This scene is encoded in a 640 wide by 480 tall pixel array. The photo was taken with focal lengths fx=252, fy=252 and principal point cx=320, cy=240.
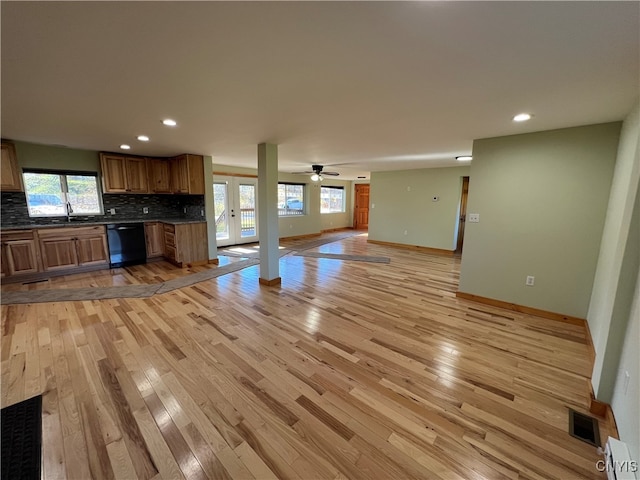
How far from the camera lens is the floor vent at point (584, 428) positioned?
156cm

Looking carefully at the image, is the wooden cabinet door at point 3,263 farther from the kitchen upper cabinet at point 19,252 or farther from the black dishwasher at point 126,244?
the black dishwasher at point 126,244

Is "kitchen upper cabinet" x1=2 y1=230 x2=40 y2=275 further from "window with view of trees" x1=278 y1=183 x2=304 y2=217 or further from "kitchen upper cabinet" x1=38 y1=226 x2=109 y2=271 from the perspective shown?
"window with view of trees" x1=278 y1=183 x2=304 y2=217

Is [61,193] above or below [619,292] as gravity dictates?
above

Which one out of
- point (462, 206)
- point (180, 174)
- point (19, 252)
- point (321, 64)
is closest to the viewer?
point (321, 64)

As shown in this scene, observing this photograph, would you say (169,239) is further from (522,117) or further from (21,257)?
(522,117)

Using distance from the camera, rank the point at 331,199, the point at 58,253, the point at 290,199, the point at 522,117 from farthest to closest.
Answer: the point at 331,199, the point at 290,199, the point at 58,253, the point at 522,117

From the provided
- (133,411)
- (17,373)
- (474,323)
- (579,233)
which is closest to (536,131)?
(579,233)

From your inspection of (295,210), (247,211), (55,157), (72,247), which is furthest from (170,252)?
(295,210)

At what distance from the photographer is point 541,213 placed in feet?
10.0

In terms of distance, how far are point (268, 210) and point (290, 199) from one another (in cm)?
475

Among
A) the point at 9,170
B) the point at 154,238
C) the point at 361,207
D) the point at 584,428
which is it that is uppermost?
the point at 9,170

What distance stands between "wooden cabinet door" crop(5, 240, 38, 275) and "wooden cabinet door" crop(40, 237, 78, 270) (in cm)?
10

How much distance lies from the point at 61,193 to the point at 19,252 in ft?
4.02

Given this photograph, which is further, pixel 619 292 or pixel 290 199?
pixel 290 199
